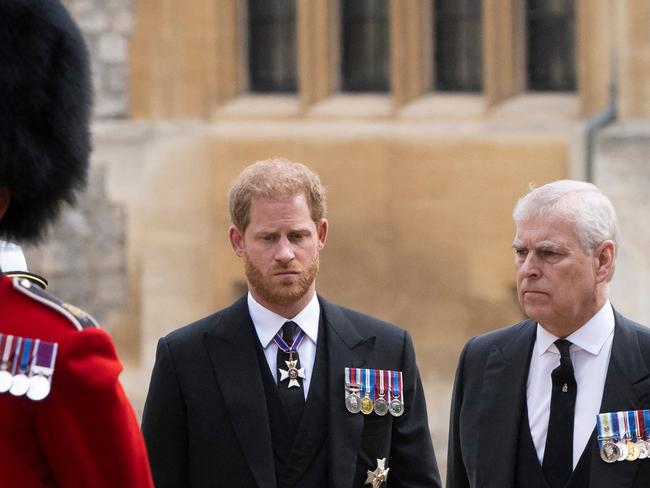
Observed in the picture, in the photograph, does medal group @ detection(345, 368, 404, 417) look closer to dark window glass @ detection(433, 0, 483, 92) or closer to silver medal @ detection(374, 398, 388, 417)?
silver medal @ detection(374, 398, 388, 417)

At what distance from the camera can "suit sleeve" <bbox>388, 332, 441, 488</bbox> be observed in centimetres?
420

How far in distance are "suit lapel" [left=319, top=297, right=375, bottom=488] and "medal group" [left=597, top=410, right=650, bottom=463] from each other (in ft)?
1.90

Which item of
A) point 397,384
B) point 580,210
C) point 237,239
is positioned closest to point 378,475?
point 397,384

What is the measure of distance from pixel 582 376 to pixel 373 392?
50cm

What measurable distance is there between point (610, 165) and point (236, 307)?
23.0ft

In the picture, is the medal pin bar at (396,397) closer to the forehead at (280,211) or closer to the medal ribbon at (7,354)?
the forehead at (280,211)

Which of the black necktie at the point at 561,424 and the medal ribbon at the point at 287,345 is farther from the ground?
the medal ribbon at the point at 287,345

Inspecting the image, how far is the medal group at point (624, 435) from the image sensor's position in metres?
3.86

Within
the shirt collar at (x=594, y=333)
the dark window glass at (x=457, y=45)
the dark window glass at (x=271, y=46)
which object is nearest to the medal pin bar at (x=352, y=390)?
the shirt collar at (x=594, y=333)

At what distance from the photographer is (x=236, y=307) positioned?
14.0 feet

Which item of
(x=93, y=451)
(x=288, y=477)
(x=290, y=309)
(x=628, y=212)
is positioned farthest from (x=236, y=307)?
(x=628, y=212)

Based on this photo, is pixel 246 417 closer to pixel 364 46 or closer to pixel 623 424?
pixel 623 424

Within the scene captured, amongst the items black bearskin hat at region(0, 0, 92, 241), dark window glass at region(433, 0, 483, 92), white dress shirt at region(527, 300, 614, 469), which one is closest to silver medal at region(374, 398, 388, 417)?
white dress shirt at region(527, 300, 614, 469)

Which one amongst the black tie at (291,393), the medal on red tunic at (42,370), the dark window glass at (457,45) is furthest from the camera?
the dark window glass at (457,45)
